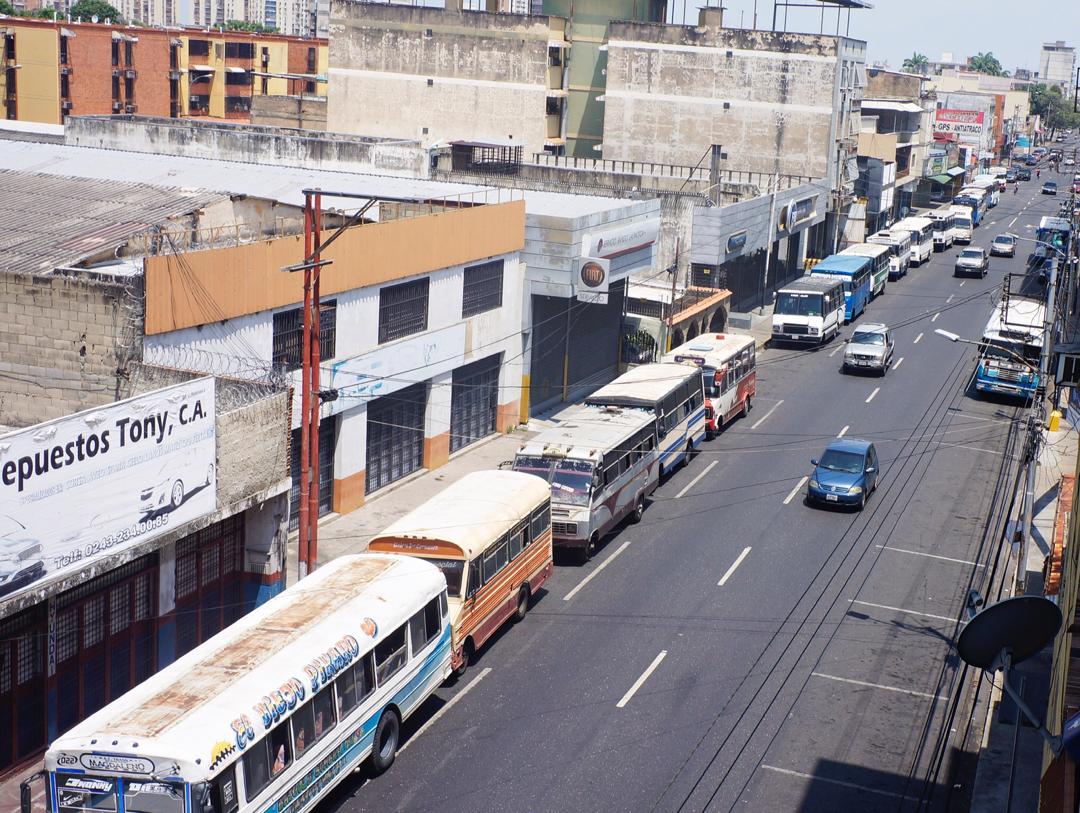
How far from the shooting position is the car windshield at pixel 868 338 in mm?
49812

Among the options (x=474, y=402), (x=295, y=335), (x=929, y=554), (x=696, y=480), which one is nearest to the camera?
(x=295, y=335)

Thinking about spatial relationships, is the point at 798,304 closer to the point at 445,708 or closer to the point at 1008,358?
the point at 1008,358

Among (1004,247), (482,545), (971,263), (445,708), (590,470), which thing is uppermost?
(1004,247)

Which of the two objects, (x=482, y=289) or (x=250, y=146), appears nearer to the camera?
(x=482, y=289)

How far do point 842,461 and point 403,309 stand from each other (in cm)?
1217

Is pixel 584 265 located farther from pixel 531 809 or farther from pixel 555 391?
pixel 531 809

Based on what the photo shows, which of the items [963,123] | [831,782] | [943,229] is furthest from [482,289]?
[963,123]

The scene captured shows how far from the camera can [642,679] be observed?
74.8 feet

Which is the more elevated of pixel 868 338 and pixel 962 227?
pixel 962 227

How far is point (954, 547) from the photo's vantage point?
3095 centimetres

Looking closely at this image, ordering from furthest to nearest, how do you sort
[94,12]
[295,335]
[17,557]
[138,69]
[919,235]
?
[94,12] → [138,69] → [919,235] → [295,335] → [17,557]

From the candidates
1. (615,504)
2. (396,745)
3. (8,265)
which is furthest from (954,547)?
(8,265)

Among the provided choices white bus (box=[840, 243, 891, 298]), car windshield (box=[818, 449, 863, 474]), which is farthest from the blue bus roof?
car windshield (box=[818, 449, 863, 474])

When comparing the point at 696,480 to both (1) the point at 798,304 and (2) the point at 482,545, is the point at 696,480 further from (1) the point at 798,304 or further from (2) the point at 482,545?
(1) the point at 798,304
